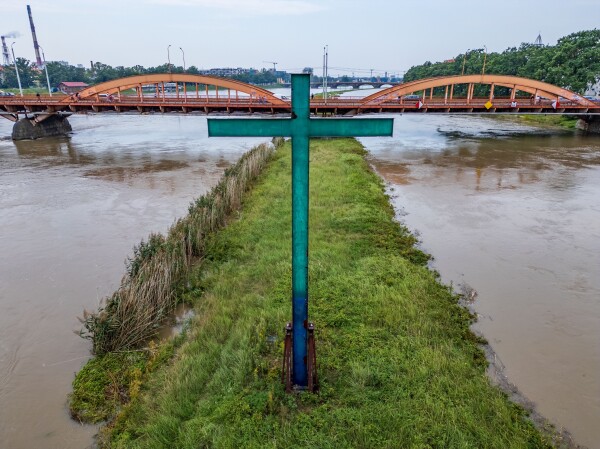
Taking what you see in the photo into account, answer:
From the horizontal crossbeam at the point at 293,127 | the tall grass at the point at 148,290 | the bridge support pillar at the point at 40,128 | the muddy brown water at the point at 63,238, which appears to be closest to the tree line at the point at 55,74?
the bridge support pillar at the point at 40,128

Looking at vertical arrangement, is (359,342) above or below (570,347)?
above

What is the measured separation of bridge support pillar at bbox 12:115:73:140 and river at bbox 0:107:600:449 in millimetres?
4284

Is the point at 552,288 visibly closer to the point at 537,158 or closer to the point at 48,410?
the point at 48,410

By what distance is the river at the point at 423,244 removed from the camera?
A: 553cm

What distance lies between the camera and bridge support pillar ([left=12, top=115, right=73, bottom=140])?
1144 inches

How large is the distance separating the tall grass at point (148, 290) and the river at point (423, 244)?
2.12 feet

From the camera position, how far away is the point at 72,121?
43562mm

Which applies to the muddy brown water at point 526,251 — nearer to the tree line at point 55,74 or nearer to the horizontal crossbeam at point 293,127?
the horizontal crossbeam at point 293,127

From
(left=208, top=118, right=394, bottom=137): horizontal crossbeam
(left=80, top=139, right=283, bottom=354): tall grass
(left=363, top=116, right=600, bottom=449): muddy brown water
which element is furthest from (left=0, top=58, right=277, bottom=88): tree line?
(left=208, top=118, right=394, bottom=137): horizontal crossbeam

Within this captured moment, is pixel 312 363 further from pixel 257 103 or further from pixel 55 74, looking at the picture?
pixel 55 74

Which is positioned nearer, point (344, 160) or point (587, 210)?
point (587, 210)

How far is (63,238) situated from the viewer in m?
11.2

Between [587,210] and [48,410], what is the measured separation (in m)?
15.4

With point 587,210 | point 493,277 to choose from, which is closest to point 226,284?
point 493,277
